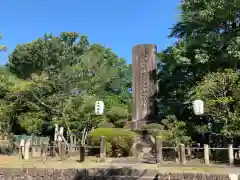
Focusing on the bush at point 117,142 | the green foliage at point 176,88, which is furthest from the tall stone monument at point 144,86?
the bush at point 117,142

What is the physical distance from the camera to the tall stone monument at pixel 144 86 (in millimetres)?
14234

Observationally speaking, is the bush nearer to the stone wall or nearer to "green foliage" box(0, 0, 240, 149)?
"green foliage" box(0, 0, 240, 149)

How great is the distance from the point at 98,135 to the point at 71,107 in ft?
12.1

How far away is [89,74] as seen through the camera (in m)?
19.0

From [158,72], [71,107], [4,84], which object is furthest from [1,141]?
[158,72]

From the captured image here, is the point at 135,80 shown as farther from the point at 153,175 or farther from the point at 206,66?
the point at 153,175

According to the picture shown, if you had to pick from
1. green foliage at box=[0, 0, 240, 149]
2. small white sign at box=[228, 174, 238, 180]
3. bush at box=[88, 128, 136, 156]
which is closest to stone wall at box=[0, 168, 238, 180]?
small white sign at box=[228, 174, 238, 180]

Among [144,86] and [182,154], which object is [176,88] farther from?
[182,154]

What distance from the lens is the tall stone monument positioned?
14234 mm

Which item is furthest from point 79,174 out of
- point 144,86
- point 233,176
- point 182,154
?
point 144,86

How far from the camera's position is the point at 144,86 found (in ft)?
47.2

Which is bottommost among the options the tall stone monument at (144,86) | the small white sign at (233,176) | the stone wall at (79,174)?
the stone wall at (79,174)

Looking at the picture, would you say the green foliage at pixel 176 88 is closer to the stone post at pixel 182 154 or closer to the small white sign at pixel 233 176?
the stone post at pixel 182 154

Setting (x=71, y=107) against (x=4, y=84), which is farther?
(x=4, y=84)
